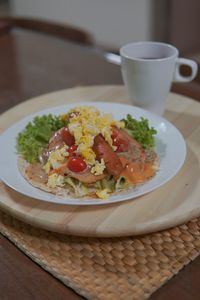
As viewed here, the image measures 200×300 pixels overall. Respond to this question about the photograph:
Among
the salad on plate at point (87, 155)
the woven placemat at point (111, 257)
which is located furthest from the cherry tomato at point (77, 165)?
the woven placemat at point (111, 257)

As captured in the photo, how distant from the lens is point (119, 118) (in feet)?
3.54

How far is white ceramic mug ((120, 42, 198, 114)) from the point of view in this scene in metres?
1.06

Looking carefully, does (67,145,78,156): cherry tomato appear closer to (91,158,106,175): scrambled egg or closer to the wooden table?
(91,158,106,175): scrambled egg

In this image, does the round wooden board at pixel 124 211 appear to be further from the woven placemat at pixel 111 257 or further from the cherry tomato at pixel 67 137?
the cherry tomato at pixel 67 137

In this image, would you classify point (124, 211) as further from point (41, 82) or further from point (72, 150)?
point (41, 82)

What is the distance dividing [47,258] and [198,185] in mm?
332

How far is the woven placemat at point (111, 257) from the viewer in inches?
27.0

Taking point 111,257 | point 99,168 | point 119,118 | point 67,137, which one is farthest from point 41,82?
point 111,257

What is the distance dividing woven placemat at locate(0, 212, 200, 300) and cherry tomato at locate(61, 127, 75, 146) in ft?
0.64

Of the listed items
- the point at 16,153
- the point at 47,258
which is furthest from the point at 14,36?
the point at 47,258

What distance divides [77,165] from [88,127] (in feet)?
0.34

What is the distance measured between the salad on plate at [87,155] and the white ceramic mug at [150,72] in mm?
139

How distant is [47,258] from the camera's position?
74 centimetres

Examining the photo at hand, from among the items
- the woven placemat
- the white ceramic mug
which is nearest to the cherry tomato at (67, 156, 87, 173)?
the woven placemat
